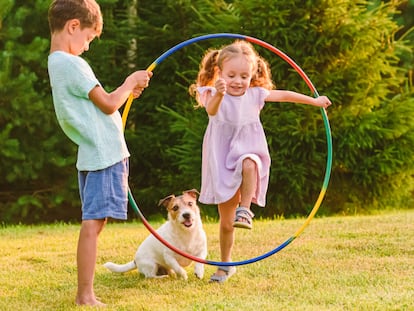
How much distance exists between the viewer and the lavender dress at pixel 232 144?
5.56m

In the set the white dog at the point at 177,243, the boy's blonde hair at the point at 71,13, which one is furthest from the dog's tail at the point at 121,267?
the boy's blonde hair at the point at 71,13

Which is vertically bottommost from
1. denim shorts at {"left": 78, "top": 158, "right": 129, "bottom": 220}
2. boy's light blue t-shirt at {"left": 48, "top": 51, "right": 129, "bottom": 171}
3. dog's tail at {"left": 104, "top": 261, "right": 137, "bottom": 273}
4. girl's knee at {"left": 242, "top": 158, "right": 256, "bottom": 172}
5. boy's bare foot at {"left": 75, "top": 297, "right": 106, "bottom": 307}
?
dog's tail at {"left": 104, "top": 261, "right": 137, "bottom": 273}

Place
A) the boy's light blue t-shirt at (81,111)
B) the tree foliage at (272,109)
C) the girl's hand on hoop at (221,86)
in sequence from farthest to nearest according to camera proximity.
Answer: the tree foliage at (272,109), the girl's hand on hoop at (221,86), the boy's light blue t-shirt at (81,111)

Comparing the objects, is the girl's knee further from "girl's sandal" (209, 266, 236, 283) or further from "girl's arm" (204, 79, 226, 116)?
"girl's sandal" (209, 266, 236, 283)

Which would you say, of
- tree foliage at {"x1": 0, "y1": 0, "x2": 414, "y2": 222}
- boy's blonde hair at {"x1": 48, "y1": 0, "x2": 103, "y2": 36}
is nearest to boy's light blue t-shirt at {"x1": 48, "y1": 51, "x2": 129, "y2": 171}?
boy's blonde hair at {"x1": 48, "y1": 0, "x2": 103, "y2": 36}

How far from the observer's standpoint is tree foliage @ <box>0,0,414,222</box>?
11.1 metres

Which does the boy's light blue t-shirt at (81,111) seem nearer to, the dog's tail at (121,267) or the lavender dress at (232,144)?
the lavender dress at (232,144)

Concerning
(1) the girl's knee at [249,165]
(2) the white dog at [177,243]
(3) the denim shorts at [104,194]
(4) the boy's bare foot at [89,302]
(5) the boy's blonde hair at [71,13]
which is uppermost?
(5) the boy's blonde hair at [71,13]

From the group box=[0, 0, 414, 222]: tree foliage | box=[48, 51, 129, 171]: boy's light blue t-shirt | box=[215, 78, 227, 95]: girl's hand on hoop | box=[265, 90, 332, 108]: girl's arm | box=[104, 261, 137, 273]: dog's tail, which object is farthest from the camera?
box=[0, 0, 414, 222]: tree foliage

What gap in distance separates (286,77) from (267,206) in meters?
1.90

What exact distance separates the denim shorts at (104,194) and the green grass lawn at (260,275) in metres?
0.57

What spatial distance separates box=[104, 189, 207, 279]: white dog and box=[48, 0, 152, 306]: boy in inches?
39.7

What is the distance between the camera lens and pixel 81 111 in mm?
4695

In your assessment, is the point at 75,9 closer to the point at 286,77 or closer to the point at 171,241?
the point at 171,241
